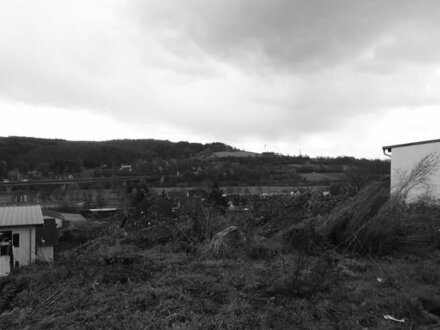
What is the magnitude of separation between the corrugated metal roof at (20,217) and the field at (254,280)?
14.3 metres

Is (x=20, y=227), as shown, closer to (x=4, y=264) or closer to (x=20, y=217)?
(x=20, y=217)

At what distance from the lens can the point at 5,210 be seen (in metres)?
18.8

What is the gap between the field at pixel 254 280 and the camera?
274 centimetres

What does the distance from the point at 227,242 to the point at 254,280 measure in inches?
50.9

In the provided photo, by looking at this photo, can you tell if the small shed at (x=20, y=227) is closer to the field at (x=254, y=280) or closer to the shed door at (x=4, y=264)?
the shed door at (x=4, y=264)

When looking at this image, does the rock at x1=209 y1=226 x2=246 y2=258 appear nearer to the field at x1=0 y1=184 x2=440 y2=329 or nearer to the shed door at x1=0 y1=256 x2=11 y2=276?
the field at x1=0 y1=184 x2=440 y2=329

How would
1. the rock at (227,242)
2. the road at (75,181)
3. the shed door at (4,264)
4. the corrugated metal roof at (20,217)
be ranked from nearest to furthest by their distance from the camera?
the rock at (227,242) → the shed door at (4,264) → the corrugated metal roof at (20,217) → the road at (75,181)

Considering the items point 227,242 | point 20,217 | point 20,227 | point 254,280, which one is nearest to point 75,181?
Answer: point 20,217

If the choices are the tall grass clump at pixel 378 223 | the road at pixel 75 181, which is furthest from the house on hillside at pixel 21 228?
the road at pixel 75 181

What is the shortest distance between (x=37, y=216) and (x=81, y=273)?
56.2 feet

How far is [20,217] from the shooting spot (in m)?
17.9

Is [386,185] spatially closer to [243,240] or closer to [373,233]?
[373,233]

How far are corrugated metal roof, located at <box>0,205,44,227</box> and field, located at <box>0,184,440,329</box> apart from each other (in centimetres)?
1426

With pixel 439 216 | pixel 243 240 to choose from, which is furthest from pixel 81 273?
pixel 439 216
